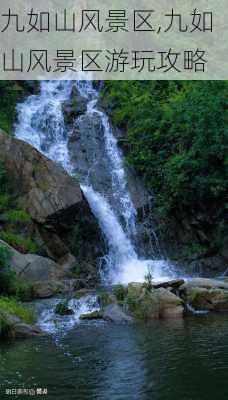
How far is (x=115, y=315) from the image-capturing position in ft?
45.6

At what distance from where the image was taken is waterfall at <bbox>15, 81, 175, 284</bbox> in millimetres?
20806

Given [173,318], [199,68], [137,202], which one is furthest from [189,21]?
[173,318]

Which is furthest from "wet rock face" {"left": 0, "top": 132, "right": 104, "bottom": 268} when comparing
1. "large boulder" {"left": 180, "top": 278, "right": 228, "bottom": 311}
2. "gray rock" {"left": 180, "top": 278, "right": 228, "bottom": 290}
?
"large boulder" {"left": 180, "top": 278, "right": 228, "bottom": 311}

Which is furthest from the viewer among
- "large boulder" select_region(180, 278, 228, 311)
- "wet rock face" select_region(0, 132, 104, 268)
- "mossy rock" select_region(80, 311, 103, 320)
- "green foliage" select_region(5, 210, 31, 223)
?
"wet rock face" select_region(0, 132, 104, 268)

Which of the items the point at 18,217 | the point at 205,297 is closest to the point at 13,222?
the point at 18,217

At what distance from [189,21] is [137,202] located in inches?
637

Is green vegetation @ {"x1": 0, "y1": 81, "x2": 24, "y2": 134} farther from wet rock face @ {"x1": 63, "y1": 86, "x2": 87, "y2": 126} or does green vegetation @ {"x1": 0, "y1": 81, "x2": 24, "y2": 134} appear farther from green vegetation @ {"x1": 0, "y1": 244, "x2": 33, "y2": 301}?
green vegetation @ {"x1": 0, "y1": 244, "x2": 33, "y2": 301}

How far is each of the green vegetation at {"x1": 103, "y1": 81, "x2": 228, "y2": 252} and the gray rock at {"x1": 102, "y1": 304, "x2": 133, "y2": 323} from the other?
8851 mm

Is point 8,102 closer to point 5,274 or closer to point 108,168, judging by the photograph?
point 108,168

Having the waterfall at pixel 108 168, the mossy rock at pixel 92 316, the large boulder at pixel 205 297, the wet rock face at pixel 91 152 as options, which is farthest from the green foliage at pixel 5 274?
the wet rock face at pixel 91 152

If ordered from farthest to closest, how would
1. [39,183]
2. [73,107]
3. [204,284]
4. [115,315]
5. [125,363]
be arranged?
1. [73,107]
2. [39,183]
3. [204,284]
4. [115,315]
5. [125,363]

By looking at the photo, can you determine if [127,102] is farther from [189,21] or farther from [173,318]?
[173,318]

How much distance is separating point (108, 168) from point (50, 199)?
4425 mm

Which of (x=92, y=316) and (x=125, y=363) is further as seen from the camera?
(x=92, y=316)
